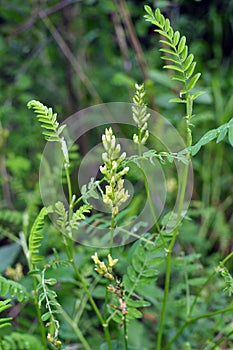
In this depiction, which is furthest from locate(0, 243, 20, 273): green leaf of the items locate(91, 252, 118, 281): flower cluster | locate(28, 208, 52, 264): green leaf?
locate(91, 252, 118, 281): flower cluster

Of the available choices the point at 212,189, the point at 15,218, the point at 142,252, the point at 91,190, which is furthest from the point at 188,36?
the point at 91,190

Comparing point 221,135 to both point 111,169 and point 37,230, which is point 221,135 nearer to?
point 111,169

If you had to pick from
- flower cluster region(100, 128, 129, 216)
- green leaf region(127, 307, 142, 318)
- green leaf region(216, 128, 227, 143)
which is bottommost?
green leaf region(127, 307, 142, 318)

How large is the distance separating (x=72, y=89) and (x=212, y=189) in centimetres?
55

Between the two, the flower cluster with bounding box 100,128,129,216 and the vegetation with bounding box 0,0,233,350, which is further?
the vegetation with bounding box 0,0,233,350

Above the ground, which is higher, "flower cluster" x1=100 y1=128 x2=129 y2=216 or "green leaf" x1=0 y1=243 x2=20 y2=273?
"flower cluster" x1=100 y1=128 x2=129 y2=216

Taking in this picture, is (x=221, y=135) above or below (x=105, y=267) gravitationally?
above

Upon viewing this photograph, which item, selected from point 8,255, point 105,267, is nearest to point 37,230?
point 105,267

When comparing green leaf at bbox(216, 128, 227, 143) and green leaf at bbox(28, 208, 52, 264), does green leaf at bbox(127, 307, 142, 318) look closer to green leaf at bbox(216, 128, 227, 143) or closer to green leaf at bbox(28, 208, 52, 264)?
green leaf at bbox(28, 208, 52, 264)

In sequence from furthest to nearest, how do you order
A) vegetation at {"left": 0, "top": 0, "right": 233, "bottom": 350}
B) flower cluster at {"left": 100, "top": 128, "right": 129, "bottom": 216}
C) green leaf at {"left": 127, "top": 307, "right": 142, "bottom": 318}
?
vegetation at {"left": 0, "top": 0, "right": 233, "bottom": 350}
green leaf at {"left": 127, "top": 307, "right": 142, "bottom": 318}
flower cluster at {"left": 100, "top": 128, "right": 129, "bottom": 216}

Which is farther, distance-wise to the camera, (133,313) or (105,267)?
(133,313)

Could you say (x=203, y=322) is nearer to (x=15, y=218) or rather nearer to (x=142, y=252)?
(x=142, y=252)

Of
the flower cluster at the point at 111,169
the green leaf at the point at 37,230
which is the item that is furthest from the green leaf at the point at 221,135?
the green leaf at the point at 37,230

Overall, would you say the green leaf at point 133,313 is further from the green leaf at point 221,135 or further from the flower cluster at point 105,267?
the green leaf at point 221,135
